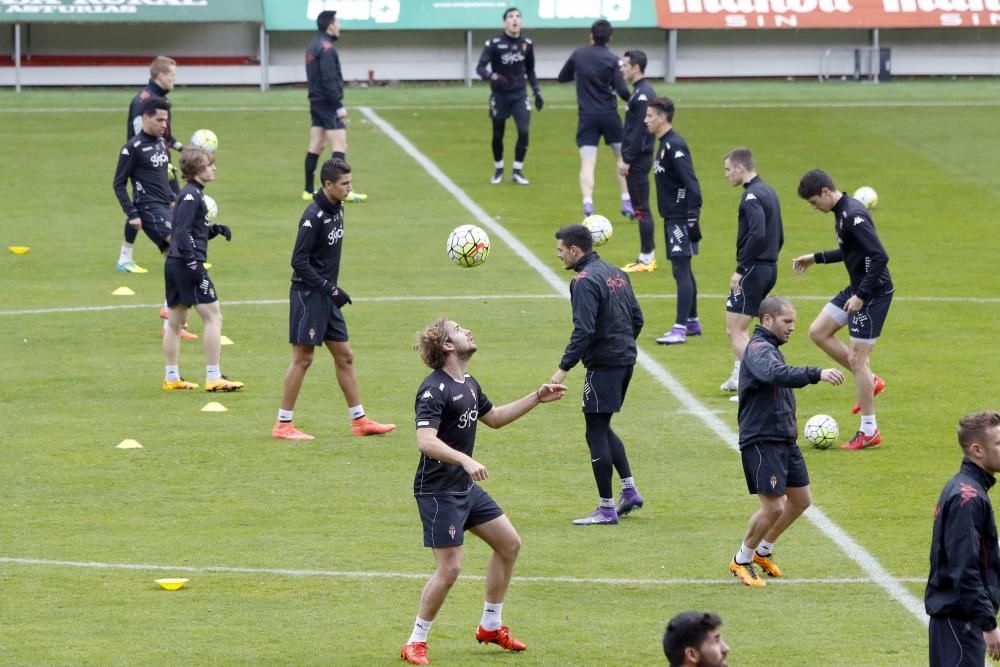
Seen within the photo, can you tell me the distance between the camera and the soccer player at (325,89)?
25.6 metres

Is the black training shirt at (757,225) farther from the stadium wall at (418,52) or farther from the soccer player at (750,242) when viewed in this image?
the stadium wall at (418,52)

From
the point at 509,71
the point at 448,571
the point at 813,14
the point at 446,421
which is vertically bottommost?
the point at 448,571

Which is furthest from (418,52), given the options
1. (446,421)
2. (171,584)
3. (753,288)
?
(446,421)

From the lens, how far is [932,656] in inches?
316

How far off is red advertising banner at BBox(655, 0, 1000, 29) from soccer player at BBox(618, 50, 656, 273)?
18927 millimetres

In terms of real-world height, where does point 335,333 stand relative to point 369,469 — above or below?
above

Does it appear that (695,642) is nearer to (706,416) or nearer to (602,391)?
(602,391)

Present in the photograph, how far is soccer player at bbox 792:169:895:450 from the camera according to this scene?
1399cm

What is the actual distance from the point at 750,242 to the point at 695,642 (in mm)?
9392

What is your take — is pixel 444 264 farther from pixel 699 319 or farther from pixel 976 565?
pixel 976 565

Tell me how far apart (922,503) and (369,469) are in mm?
4335

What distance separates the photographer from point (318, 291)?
14328mm

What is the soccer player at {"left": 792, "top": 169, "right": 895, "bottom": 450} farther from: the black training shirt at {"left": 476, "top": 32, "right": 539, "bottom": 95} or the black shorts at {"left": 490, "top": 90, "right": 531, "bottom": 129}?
the black shorts at {"left": 490, "top": 90, "right": 531, "bottom": 129}

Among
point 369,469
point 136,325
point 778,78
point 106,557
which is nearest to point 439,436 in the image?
point 106,557
